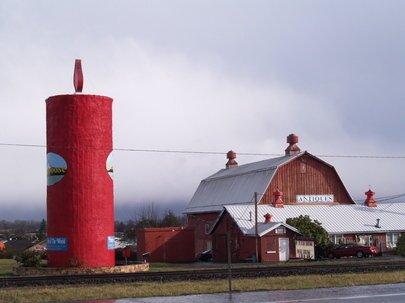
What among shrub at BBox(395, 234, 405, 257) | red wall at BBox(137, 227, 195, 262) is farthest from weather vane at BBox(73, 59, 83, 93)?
shrub at BBox(395, 234, 405, 257)

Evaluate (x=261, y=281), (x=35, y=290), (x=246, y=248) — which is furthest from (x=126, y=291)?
(x=246, y=248)

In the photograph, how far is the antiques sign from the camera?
2482 inches

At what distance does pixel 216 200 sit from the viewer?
69.1 meters

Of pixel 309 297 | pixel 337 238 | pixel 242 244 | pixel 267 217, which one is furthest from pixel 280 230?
pixel 309 297

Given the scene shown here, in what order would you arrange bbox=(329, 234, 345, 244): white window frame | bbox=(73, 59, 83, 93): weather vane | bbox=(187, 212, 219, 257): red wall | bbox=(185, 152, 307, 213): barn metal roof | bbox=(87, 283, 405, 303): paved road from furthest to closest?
bbox=(187, 212, 219, 257): red wall, bbox=(185, 152, 307, 213): barn metal roof, bbox=(329, 234, 345, 244): white window frame, bbox=(73, 59, 83, 93): weather vane, bbox=(87, 283, 405, 303): paved road

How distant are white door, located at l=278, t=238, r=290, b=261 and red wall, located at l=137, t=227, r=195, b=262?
1008 cm

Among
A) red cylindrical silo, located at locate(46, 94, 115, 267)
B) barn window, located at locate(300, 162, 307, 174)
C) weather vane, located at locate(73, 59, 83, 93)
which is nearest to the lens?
red cylindrical silo, located at locate(46, 94, 115, 267)

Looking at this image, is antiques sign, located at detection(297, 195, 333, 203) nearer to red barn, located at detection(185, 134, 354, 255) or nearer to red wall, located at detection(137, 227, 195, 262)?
red barn, located at detection(185, 134, 354, 255)

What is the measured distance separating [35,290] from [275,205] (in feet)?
134

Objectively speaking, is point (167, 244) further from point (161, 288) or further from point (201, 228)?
point (161, 288)

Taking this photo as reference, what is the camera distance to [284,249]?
49562mm

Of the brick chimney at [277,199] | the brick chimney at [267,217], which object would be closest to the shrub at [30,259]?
the brick chimney at [267,217]

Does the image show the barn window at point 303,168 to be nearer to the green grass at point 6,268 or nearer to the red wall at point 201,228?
the red wall at point 201,228

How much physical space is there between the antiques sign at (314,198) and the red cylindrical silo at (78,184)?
32977 millimetres
